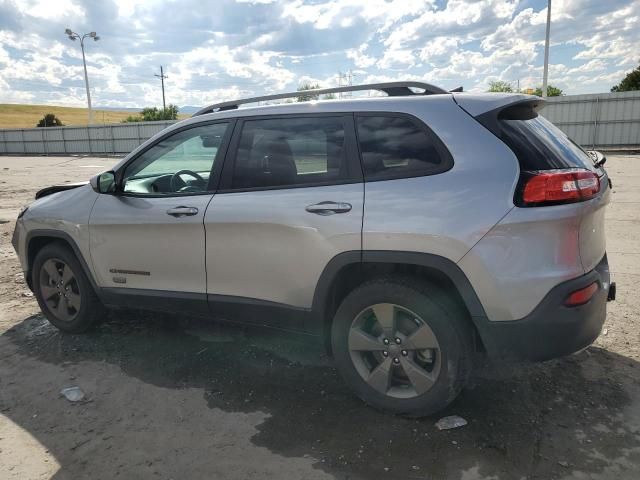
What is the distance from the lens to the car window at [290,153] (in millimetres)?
3047

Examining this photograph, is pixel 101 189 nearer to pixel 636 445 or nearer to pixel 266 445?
pixel 266 445

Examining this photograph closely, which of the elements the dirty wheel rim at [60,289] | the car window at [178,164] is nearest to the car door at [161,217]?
the car window at [178,164]

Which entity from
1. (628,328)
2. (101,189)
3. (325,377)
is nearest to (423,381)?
(325,377)

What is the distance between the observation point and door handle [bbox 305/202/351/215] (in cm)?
286

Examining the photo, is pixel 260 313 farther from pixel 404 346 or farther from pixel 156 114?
pixel 156 114

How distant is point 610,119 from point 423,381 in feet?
89.3

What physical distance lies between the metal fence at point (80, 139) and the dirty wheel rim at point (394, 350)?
33.6 metres

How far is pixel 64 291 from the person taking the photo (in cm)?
425

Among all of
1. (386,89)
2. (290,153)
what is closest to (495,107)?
(386,89)

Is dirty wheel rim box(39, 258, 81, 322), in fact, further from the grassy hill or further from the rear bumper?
the grassy hill

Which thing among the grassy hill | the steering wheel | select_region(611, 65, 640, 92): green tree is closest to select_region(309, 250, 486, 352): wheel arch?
the steering wheel

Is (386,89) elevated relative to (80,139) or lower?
lower

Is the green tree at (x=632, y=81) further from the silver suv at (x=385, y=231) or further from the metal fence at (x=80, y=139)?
the silver suv at (x=385, y=231)

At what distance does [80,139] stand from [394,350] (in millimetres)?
42186
